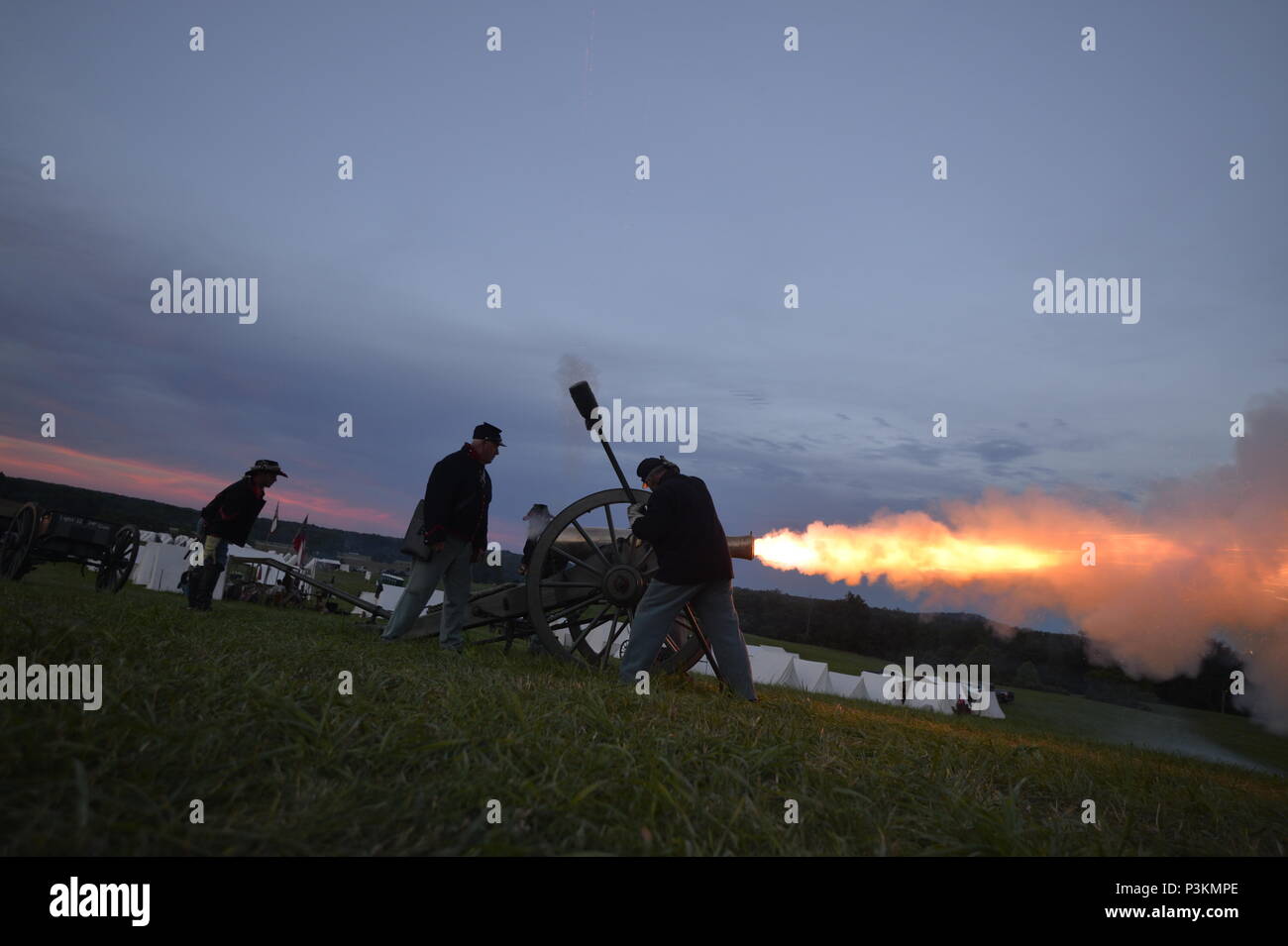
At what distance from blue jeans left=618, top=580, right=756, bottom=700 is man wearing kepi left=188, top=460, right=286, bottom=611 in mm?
5484

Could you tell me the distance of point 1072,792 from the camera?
3.43 meters

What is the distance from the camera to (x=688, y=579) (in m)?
5.07

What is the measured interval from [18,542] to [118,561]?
126 cm

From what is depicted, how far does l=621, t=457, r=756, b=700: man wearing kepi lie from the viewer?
16.6 feet

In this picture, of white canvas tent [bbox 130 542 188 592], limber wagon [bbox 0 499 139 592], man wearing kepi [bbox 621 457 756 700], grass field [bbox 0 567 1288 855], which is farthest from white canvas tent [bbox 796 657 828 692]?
white canvas tent [bbox 130 542 188 592]

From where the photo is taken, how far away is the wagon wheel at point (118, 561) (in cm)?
1023

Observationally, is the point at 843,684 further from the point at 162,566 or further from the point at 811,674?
the point at 162,566

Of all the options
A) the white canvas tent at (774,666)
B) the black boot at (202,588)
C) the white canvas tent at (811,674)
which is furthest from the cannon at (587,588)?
the white canvas tent at (811,674)

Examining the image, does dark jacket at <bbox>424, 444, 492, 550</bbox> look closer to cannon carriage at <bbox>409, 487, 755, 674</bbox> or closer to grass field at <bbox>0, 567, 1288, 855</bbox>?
cannon carriage at <bbox>409, 487, 755, 674</bbox>

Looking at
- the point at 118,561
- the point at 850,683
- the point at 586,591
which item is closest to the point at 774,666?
the point at 850,683
